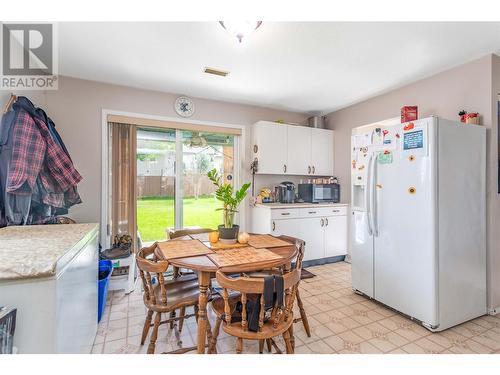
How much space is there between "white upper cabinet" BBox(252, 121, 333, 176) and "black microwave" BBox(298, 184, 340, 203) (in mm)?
257

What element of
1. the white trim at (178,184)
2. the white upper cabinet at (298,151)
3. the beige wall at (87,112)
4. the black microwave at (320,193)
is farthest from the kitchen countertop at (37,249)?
the black microwave at (320,193)

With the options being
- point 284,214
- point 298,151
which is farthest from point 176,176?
point 298,151

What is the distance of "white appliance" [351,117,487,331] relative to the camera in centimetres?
212

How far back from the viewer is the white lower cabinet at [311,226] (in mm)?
3578

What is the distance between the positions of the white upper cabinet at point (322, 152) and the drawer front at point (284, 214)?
912 mm

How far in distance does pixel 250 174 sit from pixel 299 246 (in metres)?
2.10

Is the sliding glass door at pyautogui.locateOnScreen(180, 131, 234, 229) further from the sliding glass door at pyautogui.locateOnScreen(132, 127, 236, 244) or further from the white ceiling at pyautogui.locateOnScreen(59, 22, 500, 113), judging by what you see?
the white ceiling at pyautogui.locateOnScreen(59, 22, 500, 113)

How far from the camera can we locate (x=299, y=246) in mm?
2057

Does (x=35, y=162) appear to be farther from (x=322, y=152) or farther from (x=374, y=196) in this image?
(x=322, y=152)

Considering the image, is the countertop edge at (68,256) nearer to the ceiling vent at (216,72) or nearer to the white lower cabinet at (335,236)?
the ceiling vent at (216,72)

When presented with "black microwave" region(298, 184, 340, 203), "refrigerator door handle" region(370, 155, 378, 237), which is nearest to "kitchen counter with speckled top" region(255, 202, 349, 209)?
"black microwave" region(298, 184, 340, 203)

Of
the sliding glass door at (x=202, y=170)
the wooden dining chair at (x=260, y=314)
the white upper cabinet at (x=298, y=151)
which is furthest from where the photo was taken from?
the white upper cabinet at (x=298, y=151)

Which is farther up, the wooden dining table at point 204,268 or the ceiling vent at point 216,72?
the ceiling vent at point 216,72
